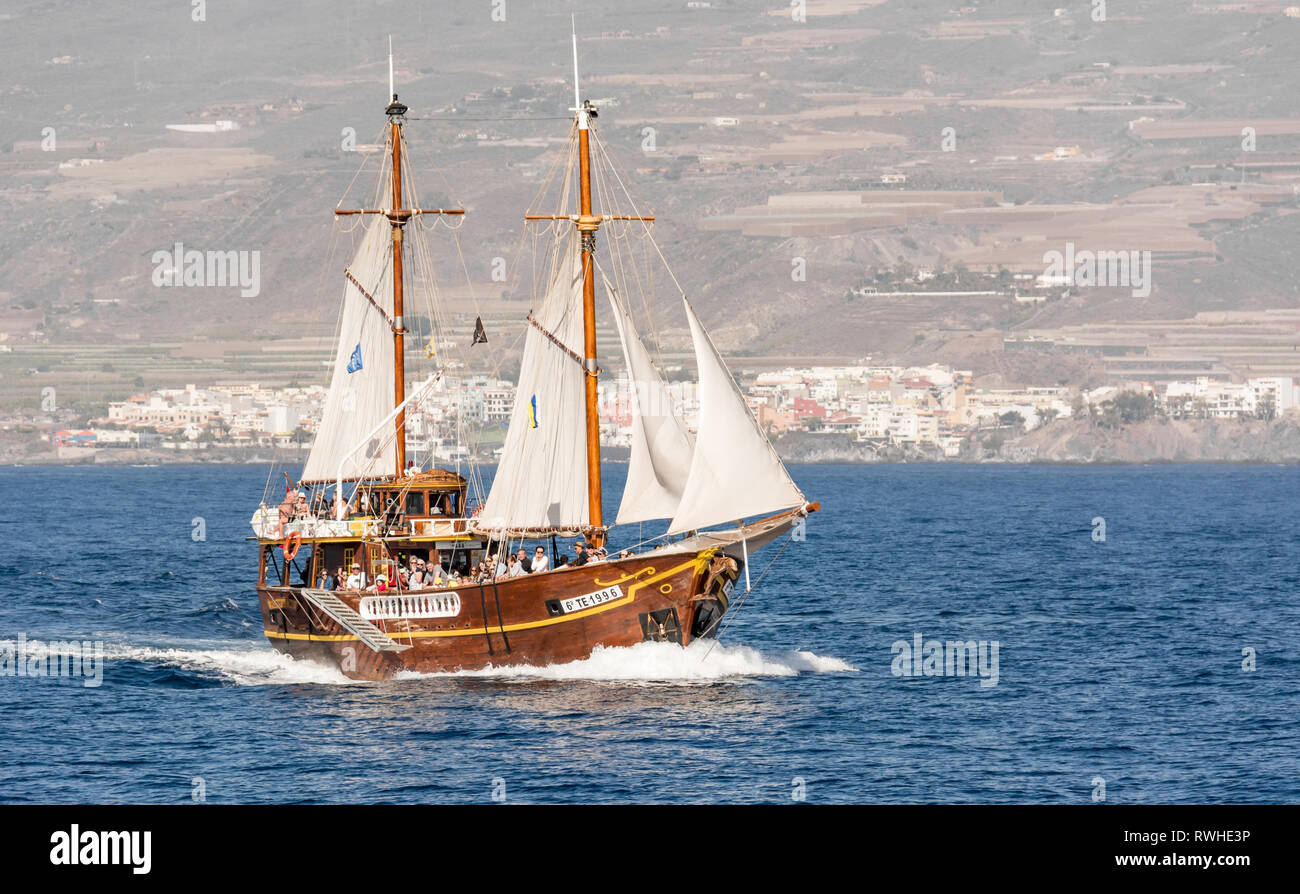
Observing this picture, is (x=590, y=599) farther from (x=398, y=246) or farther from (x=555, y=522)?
(x=398, y=246)

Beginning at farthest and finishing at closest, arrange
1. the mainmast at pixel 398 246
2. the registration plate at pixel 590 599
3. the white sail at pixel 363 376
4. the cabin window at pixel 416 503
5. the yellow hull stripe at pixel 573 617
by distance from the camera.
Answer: the white sail at pixel 363 376
the mainmast at pixel 398 246
the cabin window at pixel 416 503
the registration plate at pixel 590 599
the yellow hull stripe at pixel 573 617

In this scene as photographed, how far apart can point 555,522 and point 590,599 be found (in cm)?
510

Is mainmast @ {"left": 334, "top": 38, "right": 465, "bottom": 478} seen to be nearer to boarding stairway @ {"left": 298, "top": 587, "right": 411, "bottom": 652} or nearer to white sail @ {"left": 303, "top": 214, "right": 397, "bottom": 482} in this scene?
white sail @ {"left": 303, "top": 214, "right": 397, "bottom": 482}

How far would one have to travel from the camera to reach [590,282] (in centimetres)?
5609

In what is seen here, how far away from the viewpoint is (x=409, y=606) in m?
53.4

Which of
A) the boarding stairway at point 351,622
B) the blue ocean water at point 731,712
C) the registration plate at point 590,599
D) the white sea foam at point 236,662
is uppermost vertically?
the registration plate at point 590,599

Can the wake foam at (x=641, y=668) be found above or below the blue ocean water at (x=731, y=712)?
above

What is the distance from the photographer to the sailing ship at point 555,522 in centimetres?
5144

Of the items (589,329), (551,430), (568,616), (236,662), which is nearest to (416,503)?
(551,430)

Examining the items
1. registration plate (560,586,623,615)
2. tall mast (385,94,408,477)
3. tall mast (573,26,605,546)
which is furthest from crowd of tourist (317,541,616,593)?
tall mast (385,94,408,477)

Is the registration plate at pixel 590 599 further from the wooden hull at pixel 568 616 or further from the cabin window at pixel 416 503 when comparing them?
the cabin window at pixel 416 503

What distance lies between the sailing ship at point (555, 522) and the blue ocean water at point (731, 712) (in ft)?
3.62

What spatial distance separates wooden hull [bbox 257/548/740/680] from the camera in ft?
168

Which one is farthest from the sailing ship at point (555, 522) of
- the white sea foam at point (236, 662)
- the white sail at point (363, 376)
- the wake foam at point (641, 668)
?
the white sail at point (363, 376)
